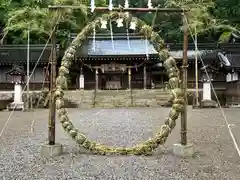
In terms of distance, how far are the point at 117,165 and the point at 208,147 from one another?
10.6 feet

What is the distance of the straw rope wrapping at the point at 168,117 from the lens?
9.13 m

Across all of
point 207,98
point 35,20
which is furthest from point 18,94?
point 207,98

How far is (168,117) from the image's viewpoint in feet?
31.1

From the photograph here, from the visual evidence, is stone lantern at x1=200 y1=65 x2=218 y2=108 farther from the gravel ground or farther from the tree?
the gravel ground

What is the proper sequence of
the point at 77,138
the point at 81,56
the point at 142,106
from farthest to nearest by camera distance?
the point at 81,56, the point at 142,106, the point at 77,138

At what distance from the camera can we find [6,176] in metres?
7.15

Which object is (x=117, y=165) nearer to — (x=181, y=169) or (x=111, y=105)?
(x=181, y=169)

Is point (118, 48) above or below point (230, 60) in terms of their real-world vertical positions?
above

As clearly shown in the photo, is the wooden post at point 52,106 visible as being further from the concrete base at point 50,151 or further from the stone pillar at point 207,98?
the stone pillar at point 207,98

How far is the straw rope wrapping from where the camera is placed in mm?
9133

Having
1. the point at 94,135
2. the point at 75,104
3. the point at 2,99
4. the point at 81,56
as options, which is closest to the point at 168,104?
the point at 75,104

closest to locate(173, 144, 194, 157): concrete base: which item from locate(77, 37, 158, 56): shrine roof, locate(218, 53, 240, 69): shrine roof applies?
locate(218, 53, 240, 69): shrine roof

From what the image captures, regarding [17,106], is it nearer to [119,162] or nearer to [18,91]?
[18,91]

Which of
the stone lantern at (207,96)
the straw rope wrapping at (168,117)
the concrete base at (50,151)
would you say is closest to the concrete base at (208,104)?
the stone lantern at (207,96)
